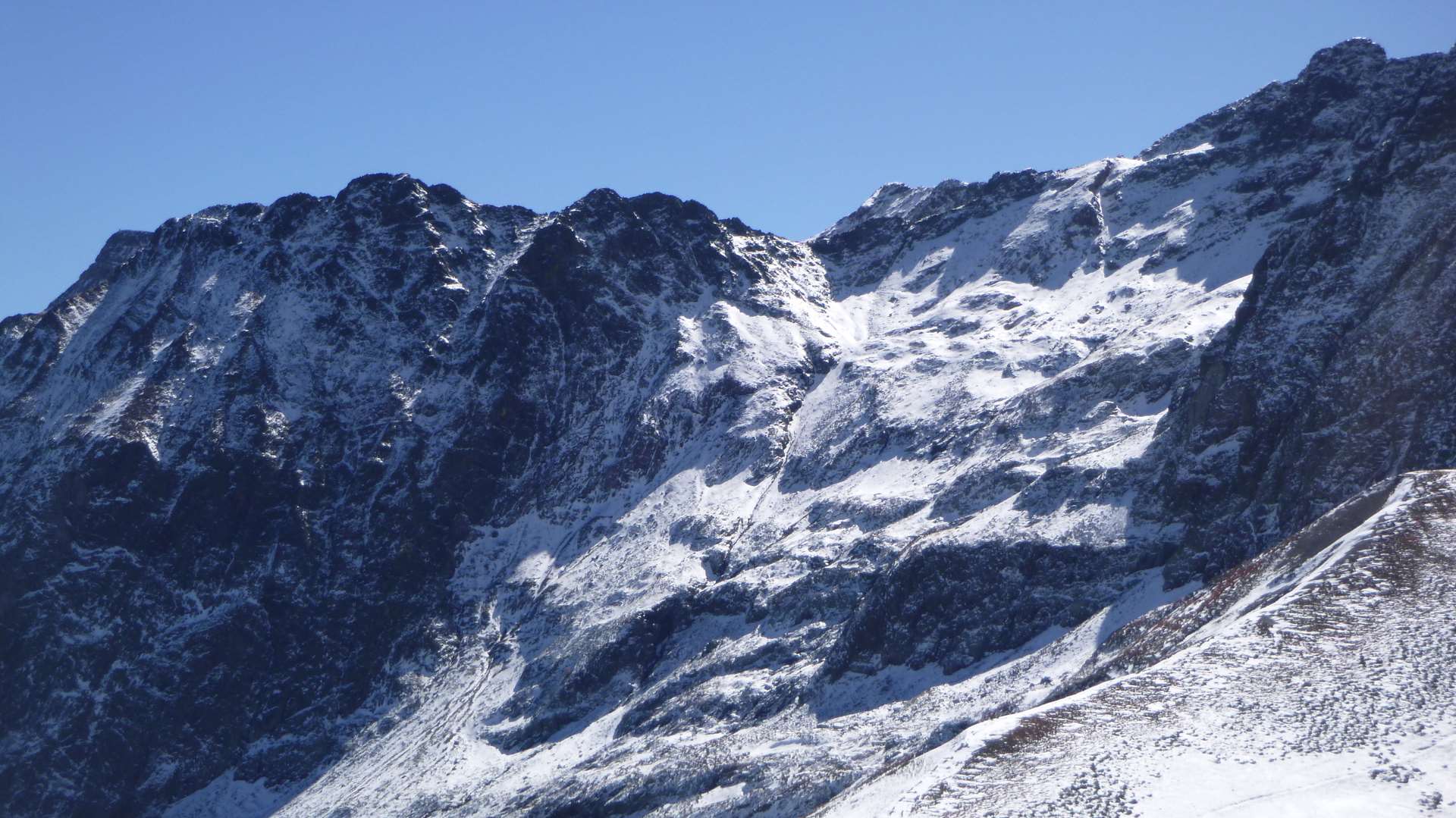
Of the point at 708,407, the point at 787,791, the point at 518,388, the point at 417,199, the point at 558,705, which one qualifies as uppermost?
the point at 417,199

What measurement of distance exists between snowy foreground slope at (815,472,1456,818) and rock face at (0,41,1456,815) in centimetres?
1657

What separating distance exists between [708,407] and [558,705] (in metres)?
41.0

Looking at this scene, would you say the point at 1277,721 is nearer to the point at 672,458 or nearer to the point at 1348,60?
the point at 672,458

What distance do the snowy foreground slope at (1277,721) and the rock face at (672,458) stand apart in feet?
54.4

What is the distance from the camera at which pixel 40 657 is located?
125250mm

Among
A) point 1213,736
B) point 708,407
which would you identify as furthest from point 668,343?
point 1213,736

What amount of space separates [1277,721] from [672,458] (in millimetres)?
95235

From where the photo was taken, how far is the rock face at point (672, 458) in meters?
85.8

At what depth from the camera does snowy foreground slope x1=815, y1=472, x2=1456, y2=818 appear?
124ft

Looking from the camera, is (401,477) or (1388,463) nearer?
(1388,463)

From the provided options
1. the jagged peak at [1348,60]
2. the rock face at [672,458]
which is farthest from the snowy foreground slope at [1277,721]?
the jagged peak at [1348,60]

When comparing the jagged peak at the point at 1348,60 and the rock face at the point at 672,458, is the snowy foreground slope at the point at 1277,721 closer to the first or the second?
the rock face at the point at 672,458

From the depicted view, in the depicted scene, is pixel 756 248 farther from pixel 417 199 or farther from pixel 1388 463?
pixel 1388 463

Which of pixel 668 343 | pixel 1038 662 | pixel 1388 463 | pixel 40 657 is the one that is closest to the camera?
pixel 1388 463
